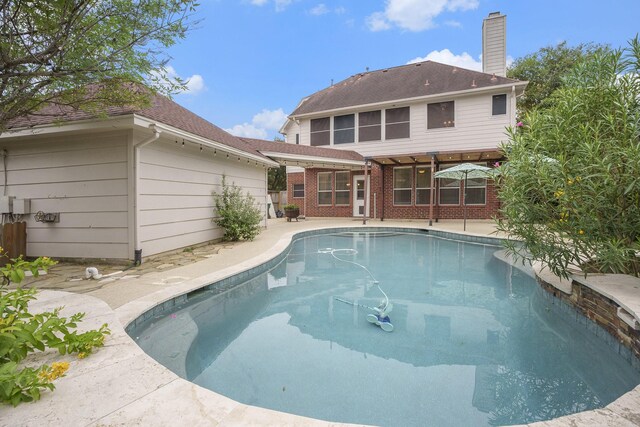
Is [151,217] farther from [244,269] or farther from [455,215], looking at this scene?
[455,215]

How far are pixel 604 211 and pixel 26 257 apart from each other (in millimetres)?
9400

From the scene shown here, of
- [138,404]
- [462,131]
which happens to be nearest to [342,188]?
[462,131]

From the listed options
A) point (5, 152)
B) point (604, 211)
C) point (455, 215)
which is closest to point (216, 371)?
point (604, 211)

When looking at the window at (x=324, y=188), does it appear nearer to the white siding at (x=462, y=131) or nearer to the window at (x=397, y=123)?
the white siding at (x=462, y=131)

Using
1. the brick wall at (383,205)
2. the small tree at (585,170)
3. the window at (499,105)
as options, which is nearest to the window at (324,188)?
the brick wall at (383,205)

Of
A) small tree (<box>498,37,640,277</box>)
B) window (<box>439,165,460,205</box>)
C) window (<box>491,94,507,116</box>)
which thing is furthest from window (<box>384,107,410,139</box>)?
small tree (<box>498,37,640,277</box>)

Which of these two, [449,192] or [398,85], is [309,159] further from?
[449,192]

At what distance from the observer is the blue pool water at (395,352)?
2.41 m

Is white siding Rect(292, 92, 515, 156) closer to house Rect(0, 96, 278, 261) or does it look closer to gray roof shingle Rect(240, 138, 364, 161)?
gray roof shingle Rect(240, 138, 364, 161)

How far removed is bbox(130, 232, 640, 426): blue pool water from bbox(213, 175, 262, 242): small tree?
3.20 m

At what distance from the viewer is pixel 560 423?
5.40 ft

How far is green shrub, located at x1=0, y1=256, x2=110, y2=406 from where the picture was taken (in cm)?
175

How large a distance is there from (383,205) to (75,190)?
1200 centimetres

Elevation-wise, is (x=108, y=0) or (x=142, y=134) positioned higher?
(x=108, y=0)
